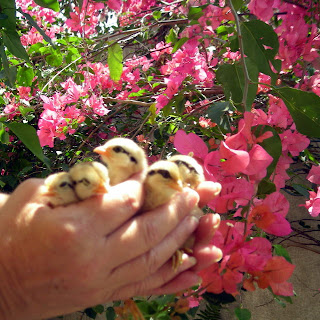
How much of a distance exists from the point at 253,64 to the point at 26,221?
2.50 feet

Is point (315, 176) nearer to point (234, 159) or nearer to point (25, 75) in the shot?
point (234, 159)

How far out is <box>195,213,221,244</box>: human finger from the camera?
0.68 m

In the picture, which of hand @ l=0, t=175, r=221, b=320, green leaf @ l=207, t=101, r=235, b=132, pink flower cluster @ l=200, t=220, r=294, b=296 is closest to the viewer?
hand @ l=0, t=175, r=221, b=320

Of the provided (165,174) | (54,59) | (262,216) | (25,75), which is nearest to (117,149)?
(165,174)

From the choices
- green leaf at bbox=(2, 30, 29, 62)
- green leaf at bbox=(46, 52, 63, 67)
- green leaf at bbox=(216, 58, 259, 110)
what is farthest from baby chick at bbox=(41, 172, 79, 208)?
green leaf at bbox=(46, 52, 63, 67)

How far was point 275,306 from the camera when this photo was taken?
2.21 m

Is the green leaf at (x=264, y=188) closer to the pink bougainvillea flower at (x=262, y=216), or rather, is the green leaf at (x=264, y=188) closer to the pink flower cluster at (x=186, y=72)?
the pink bougainvillea flower at (x=262, y=216)

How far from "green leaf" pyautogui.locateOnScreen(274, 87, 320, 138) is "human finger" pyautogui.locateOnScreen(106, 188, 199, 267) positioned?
428 mm

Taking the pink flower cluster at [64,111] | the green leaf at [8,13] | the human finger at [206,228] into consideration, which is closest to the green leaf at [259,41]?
the human finger at [206,228]

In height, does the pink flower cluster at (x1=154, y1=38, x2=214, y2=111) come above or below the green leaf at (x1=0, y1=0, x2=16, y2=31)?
below

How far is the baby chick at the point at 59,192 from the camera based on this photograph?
62 centimetres

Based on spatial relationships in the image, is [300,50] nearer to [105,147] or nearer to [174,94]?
[174,94]

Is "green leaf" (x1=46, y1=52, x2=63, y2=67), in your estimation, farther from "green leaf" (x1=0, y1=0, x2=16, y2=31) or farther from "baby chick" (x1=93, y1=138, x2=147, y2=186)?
"baby chick" (x1=93, y1=138, x2=147, y2=186)

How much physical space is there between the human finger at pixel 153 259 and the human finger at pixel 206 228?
0.04 meters
